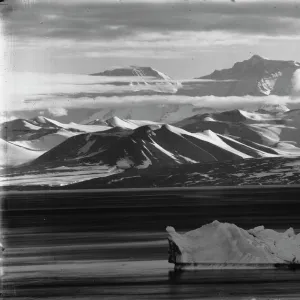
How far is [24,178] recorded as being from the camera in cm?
19338

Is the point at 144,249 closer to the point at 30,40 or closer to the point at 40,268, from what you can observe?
the point at 40,268

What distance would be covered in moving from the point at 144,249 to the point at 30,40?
95078 mm

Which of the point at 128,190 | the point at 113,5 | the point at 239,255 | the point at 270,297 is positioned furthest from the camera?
the point at 128,190

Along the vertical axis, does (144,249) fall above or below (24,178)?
above

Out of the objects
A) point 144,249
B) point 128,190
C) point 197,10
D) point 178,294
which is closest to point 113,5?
point 197,10

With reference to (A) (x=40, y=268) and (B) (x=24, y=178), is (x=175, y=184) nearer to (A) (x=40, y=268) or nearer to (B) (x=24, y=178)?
(B) (x=24, y=178)

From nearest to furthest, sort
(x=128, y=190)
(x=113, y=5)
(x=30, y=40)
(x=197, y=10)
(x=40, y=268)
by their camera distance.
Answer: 1. (x=40, y=268)
2. (x=30, y=40)
3. (x=197, y=10)
4. (x=113, y=5)
5. (x=128, y=190)

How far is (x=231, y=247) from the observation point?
29625 mm

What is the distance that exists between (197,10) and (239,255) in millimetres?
127610

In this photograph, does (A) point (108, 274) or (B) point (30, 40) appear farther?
(B) point (30, 40)

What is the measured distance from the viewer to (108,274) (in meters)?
31.4

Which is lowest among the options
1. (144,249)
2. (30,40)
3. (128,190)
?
(128,190)

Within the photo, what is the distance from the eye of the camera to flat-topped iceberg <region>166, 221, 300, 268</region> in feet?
97.3

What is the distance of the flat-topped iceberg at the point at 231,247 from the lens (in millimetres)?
29672
